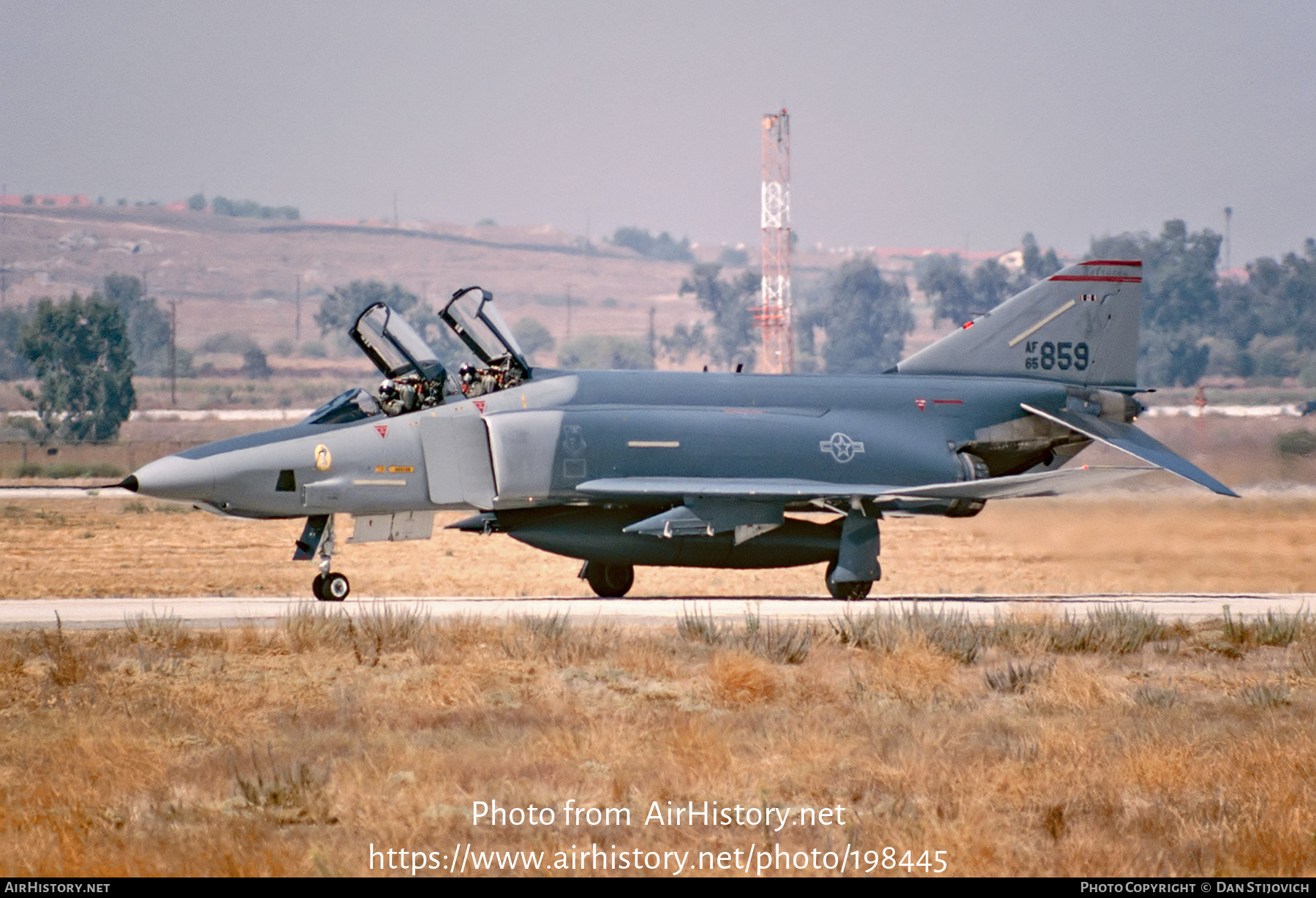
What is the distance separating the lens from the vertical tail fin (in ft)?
74.1

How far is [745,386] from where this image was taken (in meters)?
20.7

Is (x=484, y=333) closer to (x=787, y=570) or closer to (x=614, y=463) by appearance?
(x=614, y=463)

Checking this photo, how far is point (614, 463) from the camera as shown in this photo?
19438 mm

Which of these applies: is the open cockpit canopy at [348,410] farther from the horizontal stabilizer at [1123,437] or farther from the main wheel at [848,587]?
the horizontal stabilizer at [1123,437]

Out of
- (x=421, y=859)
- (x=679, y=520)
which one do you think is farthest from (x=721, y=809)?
(x=679, y=520)

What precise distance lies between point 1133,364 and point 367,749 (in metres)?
15.4

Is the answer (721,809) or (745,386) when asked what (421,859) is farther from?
(745,386)

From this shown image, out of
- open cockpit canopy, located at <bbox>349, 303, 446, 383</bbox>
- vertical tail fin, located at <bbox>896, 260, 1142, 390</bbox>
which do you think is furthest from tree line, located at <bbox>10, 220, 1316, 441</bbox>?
open cockpit canopy, located at <bbox>349, 303, 446, 383</bbox>

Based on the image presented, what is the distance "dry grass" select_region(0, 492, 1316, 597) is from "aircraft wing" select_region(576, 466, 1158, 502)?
9.24ft

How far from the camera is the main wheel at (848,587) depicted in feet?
64.8

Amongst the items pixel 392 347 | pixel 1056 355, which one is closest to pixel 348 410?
pixel 392 347

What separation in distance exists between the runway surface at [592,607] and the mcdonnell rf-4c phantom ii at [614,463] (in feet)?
2.39

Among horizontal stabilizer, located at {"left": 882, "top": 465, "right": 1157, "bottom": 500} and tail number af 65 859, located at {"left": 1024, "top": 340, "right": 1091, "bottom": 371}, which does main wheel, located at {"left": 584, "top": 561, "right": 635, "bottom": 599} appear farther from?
tail number af 65 859, located at {"left": 1024, "top": 340, "right": 1091, "bottom": 371}

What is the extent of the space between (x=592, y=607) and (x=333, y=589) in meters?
3.07
